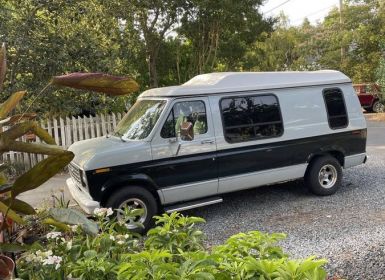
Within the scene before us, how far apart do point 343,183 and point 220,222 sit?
123 inches

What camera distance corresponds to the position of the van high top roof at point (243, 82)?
608 centimetres

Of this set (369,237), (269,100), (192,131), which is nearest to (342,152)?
(269,100)

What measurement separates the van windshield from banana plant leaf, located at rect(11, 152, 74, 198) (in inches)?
157

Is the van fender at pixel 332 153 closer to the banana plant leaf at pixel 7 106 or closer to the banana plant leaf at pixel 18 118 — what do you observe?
the banana plant leaf at pixel 18 118

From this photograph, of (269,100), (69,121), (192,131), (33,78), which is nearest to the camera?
(192,131)

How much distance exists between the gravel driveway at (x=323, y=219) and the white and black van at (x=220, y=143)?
443 mm

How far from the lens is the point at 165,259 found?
8.02ft

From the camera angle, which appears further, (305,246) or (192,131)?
(192,131)

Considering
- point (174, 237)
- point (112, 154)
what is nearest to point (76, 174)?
point (112, 154)

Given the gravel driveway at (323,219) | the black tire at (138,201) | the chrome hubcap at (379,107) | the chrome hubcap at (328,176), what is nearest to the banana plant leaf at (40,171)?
the gravel driveway at (323,219)

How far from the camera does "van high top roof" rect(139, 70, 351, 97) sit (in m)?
6.08

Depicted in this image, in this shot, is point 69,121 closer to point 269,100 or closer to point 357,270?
point 269,100

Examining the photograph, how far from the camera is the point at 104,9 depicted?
10688 millimetres

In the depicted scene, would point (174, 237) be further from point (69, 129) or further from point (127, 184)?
point (69, 129)
